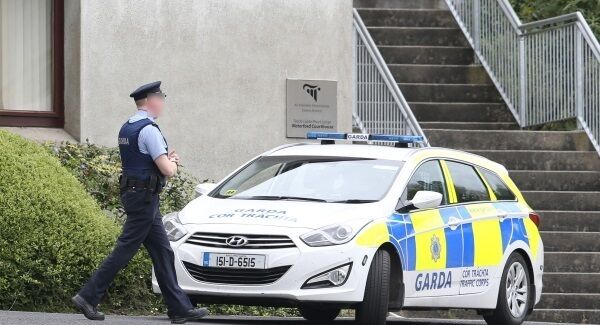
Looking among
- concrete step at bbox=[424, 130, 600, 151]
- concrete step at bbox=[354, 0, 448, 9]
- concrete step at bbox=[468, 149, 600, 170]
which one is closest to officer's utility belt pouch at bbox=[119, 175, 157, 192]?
concrete step at bbox=[424, 130, 600, 151]

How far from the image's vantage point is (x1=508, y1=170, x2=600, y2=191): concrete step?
762 inches

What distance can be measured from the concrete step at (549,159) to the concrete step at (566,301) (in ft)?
9.29

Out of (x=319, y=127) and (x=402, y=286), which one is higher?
(x=319, y=127)

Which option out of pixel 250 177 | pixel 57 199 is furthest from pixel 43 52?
pixel 250 177

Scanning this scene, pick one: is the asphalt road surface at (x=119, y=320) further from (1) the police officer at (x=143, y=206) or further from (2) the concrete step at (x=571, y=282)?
(2) the concrete step at (x=571, y=282)

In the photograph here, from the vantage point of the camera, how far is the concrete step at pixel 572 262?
1778cm

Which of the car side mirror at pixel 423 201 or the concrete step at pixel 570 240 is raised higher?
the car side mirror at pixel 423 201

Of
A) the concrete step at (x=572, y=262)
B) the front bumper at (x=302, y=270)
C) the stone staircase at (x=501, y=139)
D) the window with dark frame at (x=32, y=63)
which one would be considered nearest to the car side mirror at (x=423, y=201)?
the front bumper at (x=302, y=270)

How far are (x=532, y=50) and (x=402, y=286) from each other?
9.59 metres

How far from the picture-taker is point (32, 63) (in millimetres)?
17562

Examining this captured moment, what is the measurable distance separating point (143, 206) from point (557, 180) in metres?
9.01

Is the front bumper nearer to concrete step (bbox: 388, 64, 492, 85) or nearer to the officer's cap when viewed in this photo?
the officer's cap

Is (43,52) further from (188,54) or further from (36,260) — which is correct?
(36,260)

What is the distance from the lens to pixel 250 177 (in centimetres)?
1285
